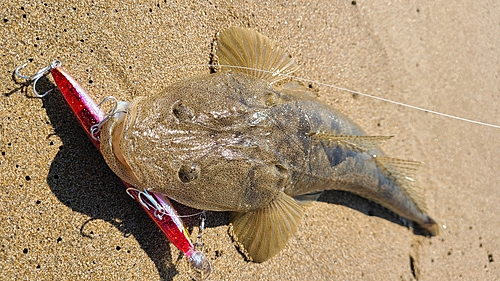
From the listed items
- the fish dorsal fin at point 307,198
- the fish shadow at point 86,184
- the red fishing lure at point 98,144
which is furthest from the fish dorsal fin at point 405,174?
the fish shadow at point 86,184

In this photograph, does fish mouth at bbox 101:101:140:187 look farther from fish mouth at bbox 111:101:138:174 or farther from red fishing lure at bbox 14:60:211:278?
red fishing lure at bbox 14:60:211:278

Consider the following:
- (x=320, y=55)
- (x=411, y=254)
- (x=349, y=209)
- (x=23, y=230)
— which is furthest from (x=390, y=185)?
(x=23, y=230)

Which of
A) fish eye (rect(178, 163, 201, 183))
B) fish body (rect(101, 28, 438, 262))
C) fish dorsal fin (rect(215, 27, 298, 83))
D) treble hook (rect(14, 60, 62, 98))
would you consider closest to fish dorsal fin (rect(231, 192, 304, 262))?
fish body (rect(101, 28, 438, 262))

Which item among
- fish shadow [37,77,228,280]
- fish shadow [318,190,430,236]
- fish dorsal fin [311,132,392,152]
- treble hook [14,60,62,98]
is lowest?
fish shadow [318,190,430,236]

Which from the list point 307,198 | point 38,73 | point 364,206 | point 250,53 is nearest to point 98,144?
point 38,73

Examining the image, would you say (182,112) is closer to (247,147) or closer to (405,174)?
(247,147)

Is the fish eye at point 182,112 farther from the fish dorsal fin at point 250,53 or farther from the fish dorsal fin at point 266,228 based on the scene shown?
the fish dorsal fin at point 266,228
